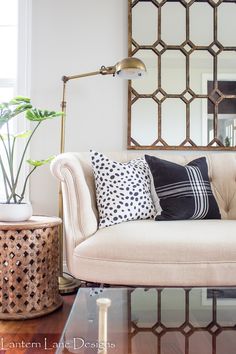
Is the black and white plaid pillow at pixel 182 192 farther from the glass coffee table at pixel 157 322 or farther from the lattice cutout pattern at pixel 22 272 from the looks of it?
the glass coffee table at pixel 157 322

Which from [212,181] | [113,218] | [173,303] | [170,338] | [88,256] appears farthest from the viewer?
[212,181]

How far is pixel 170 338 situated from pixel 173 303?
23 cm

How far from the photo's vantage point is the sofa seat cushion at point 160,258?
160 centimetres

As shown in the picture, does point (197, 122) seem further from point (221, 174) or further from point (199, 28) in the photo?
point (199, 28)

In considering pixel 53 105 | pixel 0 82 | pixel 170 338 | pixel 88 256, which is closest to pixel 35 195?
pixel 53 105

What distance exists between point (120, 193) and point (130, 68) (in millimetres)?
738

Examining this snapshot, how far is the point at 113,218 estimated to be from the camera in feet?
6.33

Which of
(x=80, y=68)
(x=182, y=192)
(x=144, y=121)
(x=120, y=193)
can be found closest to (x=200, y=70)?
(x=144, y=121)

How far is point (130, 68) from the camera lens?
2.17 m

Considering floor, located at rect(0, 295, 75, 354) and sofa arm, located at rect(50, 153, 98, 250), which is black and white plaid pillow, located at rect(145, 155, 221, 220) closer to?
sofa arm, located at rect(50, 153, 98, 250)

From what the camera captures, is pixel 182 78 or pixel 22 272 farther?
pixel 182 78

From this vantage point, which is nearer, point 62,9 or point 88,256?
point 88,256

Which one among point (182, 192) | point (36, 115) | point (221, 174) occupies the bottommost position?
point (182, 192)

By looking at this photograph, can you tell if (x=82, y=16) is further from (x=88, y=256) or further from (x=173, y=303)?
(x=173, y=303)
